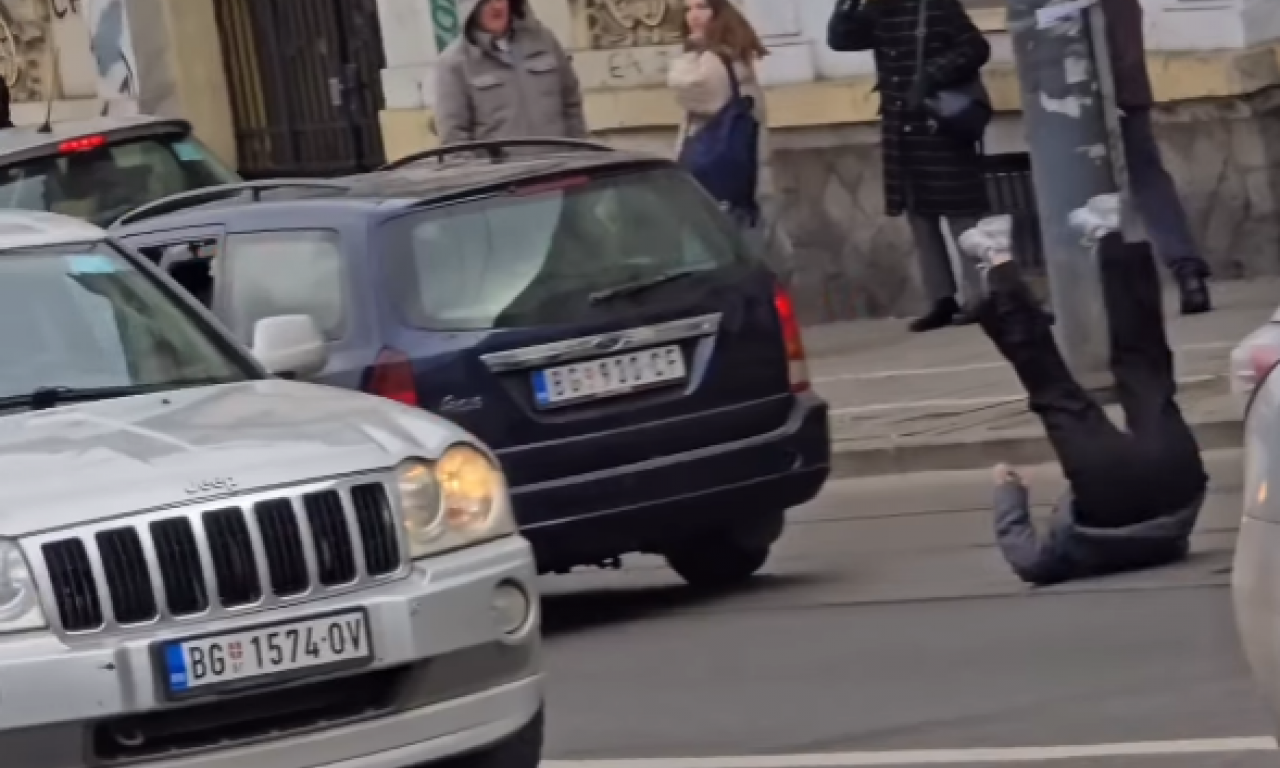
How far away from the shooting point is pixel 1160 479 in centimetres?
972

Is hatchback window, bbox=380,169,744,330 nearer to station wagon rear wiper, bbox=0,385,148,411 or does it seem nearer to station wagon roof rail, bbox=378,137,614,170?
station wagon roof rail, bbox=378,137,614,170

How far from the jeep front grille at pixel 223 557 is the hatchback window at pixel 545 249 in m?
3.22

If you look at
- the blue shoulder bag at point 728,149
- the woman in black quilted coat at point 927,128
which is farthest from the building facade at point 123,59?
the blue shoulder bag at point 728,149

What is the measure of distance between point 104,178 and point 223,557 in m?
8.31

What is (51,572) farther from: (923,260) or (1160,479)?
(923,260)

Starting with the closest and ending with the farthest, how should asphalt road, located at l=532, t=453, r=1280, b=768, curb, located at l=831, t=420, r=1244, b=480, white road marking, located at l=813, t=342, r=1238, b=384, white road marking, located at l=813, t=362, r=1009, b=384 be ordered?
1. asphalt road, located at l=532, t=453, r=1280, b=768
2. curb, located at l=831, t=420, r=1244, b=480
3. white road marking, located at l=813, t=342, r=1238, b=384
4. white road marking, located at l=813, t=362, r=1009, b=384

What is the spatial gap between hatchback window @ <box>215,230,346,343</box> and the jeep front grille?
332cm

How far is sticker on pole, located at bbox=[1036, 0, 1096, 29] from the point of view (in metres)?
12.9

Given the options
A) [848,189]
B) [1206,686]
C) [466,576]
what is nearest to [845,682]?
[1206,686]

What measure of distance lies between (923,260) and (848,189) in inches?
58.2

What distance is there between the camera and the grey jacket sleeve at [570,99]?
1494cm

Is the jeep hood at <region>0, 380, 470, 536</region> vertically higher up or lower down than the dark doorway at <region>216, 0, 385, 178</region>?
higher up

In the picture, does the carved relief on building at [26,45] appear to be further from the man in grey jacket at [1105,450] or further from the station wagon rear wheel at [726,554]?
the man in grey jacket at [1105,450]

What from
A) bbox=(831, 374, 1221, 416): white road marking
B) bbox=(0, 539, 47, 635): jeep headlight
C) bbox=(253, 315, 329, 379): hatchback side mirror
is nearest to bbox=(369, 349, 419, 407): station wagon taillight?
bbox=(253, 315, 329, 379): hatchback side mirror
